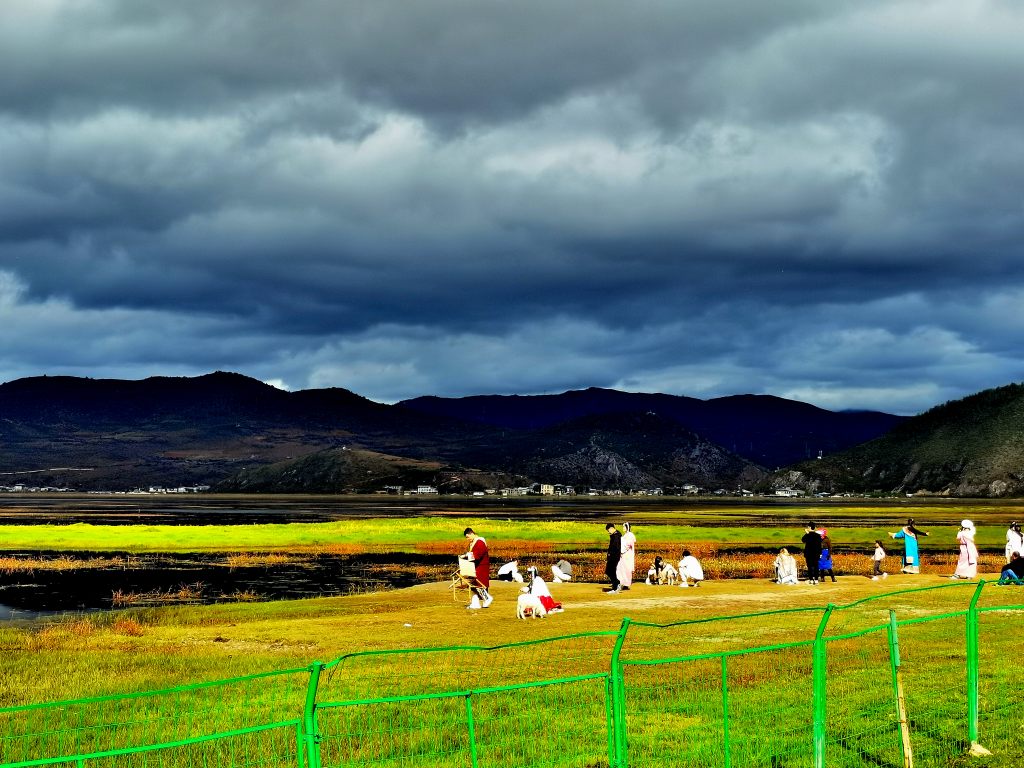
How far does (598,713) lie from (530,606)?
1224 centimetres

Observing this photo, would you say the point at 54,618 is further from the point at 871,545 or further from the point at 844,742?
the point at 871,545

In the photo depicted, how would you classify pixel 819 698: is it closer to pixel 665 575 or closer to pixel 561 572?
pixel 665 575

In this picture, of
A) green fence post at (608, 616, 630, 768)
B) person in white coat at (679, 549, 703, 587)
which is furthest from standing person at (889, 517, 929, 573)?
green fence post at (608, 616, 630, 768)

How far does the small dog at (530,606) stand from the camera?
28.8 m

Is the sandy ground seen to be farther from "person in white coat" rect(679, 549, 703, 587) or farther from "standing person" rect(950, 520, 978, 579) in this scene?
"standing person" rect(950, 520, 978, 579)

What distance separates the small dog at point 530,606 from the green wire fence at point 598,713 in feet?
18.0

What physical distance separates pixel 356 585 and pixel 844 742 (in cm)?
3471

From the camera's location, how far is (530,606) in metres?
28.8

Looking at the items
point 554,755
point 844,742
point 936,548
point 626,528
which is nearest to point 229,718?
point 554,755

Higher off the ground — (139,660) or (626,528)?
(626,528)

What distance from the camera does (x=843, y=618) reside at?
89.8 feet

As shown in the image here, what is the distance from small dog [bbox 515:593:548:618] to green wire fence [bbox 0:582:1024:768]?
18.0ft

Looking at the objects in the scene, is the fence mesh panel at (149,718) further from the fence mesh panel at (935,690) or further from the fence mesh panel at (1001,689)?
the fence mesh panel at (1001,689)

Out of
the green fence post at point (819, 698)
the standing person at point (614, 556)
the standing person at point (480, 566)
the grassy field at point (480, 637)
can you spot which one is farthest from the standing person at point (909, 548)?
the green fence post at point (819, 698)
